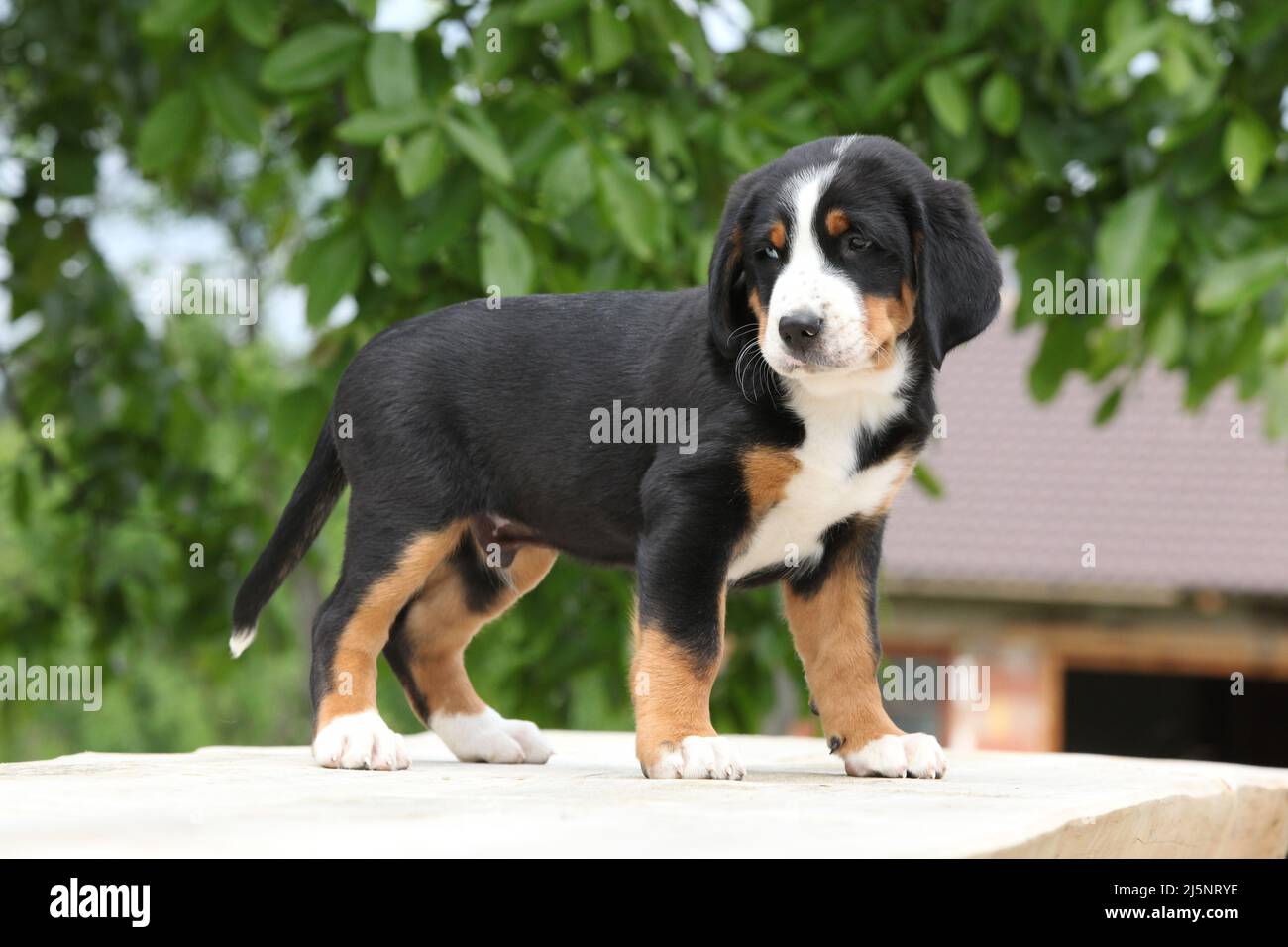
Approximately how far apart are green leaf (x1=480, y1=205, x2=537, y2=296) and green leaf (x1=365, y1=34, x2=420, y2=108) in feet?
1.16

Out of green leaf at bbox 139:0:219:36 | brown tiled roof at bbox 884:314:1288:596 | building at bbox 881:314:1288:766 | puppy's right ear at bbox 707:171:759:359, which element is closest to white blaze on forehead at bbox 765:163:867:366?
puppy's right ear at bbox 707:171:759:359

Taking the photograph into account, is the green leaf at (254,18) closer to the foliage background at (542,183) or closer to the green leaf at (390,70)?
the foliage background at (542,183)

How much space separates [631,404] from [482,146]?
0.79 metres

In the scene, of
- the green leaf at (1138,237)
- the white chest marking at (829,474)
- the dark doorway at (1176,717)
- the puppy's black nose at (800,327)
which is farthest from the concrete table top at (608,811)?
the dark doorway at (1176,717)

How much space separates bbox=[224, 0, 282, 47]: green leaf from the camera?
4.21 m

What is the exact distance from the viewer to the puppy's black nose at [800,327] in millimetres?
3236

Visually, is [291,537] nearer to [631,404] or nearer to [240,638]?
[240,638]

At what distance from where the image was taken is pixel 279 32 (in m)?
4.98

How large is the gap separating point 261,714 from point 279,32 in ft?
42.1

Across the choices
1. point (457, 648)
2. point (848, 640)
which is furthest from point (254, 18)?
point (848, 640)

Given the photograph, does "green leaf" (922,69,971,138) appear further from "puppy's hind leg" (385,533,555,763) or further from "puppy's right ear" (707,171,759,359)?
"puppy's hind leg" (385,533,555,763)

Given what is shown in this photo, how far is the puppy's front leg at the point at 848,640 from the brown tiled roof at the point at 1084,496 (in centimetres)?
836
